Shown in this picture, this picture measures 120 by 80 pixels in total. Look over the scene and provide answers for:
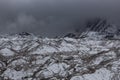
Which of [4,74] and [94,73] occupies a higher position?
[4,74]

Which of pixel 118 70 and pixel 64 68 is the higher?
pixel 64 68

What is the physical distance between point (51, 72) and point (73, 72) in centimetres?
1625

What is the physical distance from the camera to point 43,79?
18188 centimetres

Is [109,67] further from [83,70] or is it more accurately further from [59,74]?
[59,74]

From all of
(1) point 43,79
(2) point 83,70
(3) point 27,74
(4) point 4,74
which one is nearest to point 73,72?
(2) point 83,70

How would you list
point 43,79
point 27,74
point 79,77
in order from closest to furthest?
1. point 79,77
2. point 43,79
3. point 27,74

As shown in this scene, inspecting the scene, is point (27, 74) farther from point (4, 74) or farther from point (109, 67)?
point (109, 67)

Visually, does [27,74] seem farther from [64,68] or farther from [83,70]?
[83,70]

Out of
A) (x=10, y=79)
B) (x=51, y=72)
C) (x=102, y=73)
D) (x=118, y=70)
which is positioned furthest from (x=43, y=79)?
(x=118, y=70)

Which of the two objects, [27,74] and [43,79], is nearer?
[43,79]

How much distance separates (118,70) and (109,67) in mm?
8750

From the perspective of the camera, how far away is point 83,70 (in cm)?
19112

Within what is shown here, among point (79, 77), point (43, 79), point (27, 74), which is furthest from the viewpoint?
point (27, 74)

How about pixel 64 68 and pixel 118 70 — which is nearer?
pixel 118 70
